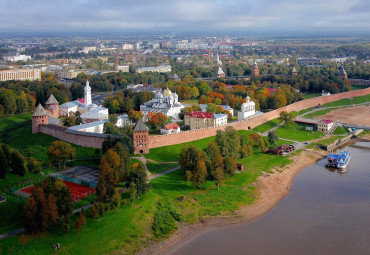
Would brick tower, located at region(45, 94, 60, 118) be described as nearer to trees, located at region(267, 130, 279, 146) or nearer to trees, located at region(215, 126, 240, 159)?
trees, located at region(215, 126, 240, 159)

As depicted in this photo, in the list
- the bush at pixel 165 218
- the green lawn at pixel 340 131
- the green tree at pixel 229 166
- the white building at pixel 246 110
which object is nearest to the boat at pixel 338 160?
the green lawn at pixel 340 131

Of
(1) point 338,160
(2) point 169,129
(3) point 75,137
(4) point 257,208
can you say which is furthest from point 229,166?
(3) point 75,137

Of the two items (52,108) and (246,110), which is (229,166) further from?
(52,108)

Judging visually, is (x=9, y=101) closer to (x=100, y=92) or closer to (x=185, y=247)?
(x=100, y=92)

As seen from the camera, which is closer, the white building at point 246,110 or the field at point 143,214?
the field at point 143,214

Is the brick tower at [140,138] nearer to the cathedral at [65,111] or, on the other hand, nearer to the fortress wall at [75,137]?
the fortress wall at [75,137]

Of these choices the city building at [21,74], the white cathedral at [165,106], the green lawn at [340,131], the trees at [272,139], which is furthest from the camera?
the city building at [21,74]
